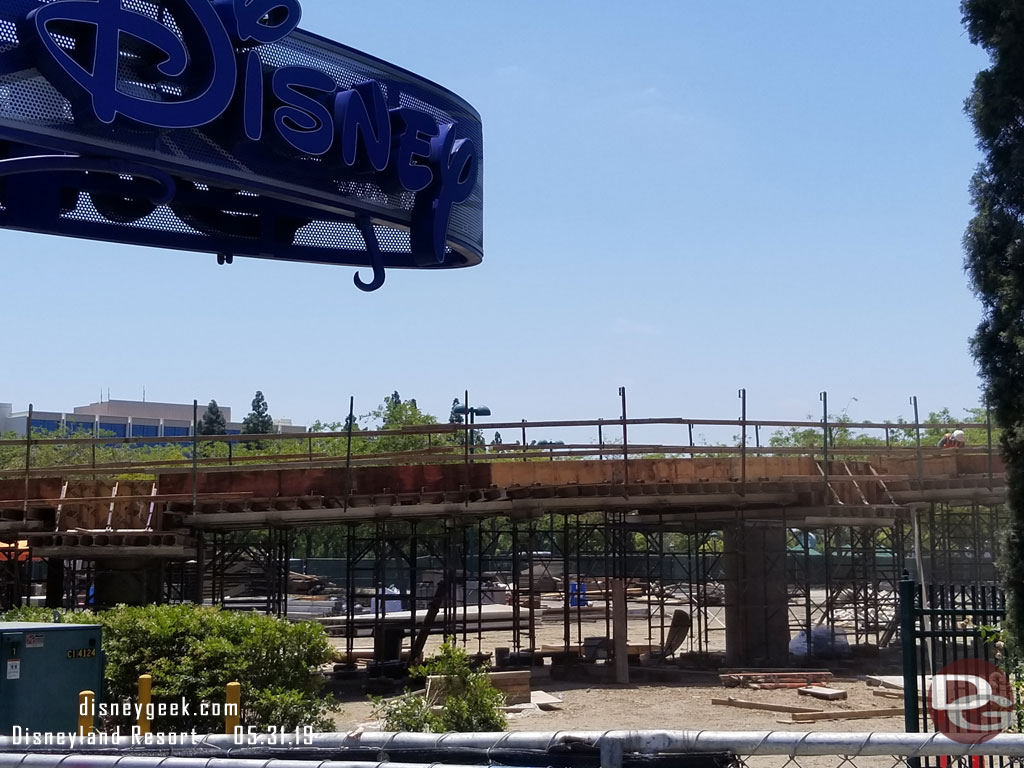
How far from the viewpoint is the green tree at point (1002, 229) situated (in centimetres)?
922

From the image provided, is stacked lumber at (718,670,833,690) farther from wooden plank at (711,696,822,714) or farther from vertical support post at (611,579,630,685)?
vertical support post at (611,579,630,685)

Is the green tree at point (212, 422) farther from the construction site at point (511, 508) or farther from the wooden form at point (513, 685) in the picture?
the wooden form at point (513, 685)

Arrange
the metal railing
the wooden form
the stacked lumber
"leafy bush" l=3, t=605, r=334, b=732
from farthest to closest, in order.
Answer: the stacked lumber
the wooden form
"leafy bush" l=3, t=605, r=334, b=732
the metal railing

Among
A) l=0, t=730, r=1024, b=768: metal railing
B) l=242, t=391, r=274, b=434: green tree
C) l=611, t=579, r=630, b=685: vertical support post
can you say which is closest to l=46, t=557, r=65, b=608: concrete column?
l=611, t=579, r=630, b=685: vertical support post

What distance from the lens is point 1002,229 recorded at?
374 inches

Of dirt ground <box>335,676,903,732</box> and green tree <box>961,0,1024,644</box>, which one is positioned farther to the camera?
dirt ground <box>335,676,903,732</box>

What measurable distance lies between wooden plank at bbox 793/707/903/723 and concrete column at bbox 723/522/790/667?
245 inches

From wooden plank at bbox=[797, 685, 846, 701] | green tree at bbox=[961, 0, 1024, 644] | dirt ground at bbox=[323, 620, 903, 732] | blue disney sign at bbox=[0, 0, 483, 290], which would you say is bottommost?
dirt ground at bbox=[323, 620, 903, 732]

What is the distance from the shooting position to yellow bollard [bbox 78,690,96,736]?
8.90 meters

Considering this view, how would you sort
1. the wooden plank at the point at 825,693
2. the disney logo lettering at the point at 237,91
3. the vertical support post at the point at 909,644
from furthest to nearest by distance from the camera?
the wooden plank at the point at 825,693, the disney logo lettering at the point at 237,91, the vertical support post at the point at 909,644

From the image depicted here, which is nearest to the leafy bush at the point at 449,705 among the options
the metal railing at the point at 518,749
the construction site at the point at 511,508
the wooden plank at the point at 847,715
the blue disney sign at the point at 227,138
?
the blue disney sign at the point at 227,138

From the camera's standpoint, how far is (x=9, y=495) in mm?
22141

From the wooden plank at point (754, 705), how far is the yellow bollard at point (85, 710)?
1253 centimetres

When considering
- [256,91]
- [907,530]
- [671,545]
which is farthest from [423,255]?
[671,545]
